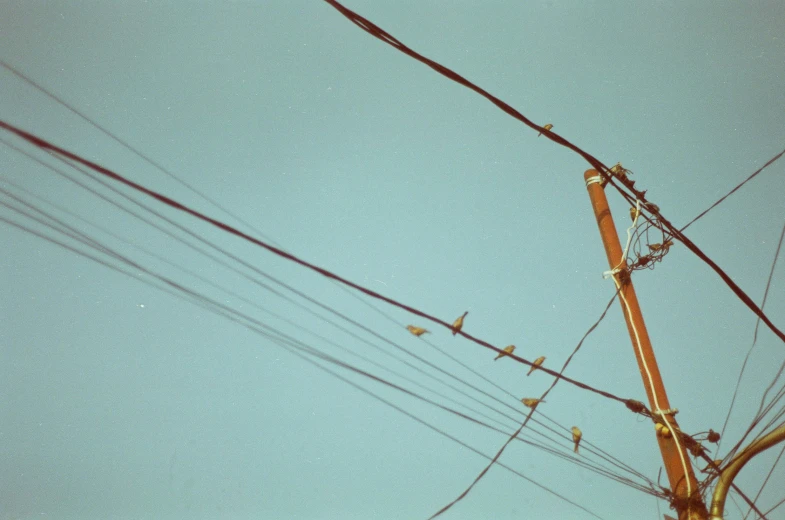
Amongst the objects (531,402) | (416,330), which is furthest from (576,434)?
(416,330)

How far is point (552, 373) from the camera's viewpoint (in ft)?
11.9

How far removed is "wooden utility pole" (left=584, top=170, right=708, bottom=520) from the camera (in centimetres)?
351

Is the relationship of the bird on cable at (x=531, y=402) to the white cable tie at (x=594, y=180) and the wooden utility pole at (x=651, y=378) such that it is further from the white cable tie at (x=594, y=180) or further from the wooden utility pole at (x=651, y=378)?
the white cable tie at (x=594, y=180)

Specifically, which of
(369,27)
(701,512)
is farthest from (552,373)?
(369,27)

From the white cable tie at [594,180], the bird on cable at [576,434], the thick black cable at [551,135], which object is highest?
the white cable tie at [594,180]

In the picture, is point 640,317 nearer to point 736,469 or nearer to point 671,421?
point 671,421

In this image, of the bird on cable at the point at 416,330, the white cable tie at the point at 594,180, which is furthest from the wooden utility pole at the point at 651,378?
the bird on cable at the point at 416,330

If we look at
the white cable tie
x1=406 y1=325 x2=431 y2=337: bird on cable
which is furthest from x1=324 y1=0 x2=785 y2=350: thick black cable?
x1=406 y1=325 x2=431 y2=337: bird on cable

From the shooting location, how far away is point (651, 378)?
151 inches

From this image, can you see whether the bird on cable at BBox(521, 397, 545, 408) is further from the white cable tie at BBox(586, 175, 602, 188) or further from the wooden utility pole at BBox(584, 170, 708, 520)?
the white cable tie at BBox(586, 175, 602, 188)

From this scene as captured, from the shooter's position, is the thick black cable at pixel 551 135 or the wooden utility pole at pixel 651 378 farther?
the wooden utility pole at pixel 651 378

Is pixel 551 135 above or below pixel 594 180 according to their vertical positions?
below

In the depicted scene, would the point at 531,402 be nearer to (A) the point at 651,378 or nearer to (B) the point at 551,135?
(A) the point at 651,378

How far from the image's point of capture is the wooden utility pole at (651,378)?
351cm
